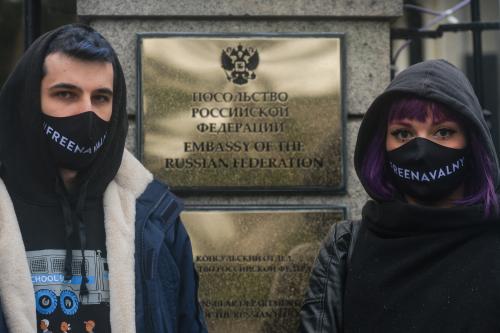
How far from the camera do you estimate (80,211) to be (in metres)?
2.40

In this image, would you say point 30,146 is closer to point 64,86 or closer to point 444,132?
point 64,86

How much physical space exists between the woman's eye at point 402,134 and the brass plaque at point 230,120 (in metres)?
1.05

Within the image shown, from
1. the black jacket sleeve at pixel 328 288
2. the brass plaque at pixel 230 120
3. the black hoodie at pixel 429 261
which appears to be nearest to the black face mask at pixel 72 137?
the black jacket sleeve at pixel 328 288

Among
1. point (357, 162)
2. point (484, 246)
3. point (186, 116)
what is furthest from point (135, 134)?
point (484, 246)

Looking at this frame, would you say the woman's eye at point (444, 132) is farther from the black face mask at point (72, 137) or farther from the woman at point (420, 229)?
the black face mask at point (72, 137)

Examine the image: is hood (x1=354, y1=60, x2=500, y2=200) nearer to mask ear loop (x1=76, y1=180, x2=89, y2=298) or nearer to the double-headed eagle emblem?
mask ear loop (x1=76, y1=180, x2=89, y2=298)

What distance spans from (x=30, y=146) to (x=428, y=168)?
133 centimetres

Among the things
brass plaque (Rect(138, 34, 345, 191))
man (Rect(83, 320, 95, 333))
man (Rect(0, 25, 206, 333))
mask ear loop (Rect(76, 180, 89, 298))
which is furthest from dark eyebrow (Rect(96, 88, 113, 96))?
brass plaque (Rect(138, 34, 345, 191))

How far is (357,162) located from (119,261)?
935 millimetres

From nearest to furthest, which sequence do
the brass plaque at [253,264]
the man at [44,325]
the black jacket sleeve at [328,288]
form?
the man at [44,325], the black jacket sleeve at [328,288], the brass plaque at [253,264]

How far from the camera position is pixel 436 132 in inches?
98.4

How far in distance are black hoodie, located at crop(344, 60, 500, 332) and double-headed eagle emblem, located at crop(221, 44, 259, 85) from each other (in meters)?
1.17

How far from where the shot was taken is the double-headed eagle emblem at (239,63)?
3600 mm

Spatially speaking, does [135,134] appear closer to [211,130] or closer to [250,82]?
[211,130]
